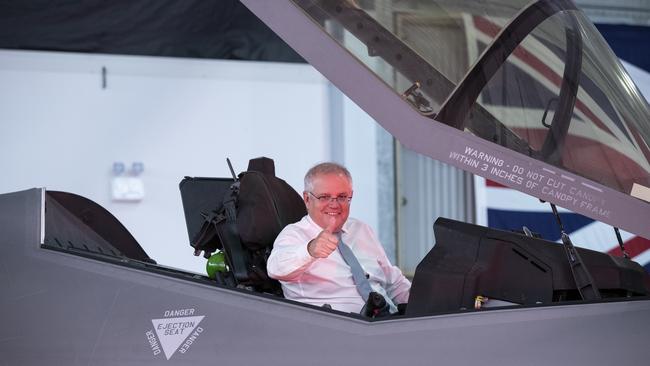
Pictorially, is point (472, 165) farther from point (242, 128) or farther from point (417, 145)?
point (242, 128)

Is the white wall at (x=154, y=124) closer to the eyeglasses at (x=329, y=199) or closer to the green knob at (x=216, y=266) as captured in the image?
the green knob at (x=216, y=266)

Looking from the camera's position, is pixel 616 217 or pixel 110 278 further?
pixel 110 278

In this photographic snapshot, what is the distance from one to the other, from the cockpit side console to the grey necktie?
20.8 inches

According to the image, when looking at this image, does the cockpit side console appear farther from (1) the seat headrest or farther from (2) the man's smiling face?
(1) the seat headrest

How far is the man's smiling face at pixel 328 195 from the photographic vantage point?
428 cm

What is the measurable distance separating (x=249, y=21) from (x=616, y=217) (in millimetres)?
5562

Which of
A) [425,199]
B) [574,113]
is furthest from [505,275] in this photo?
[425,199]

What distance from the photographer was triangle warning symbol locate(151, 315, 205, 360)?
3.46 metres

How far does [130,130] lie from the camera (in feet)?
26.7

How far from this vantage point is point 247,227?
166 inches

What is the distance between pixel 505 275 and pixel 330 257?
87 centimetres

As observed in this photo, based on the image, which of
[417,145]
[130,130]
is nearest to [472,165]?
[417,145]

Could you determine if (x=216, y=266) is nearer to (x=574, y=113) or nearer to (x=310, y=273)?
(x=310, y=273)

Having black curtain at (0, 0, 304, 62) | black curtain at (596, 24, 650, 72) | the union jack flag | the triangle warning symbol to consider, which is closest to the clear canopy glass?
the union jack flag
